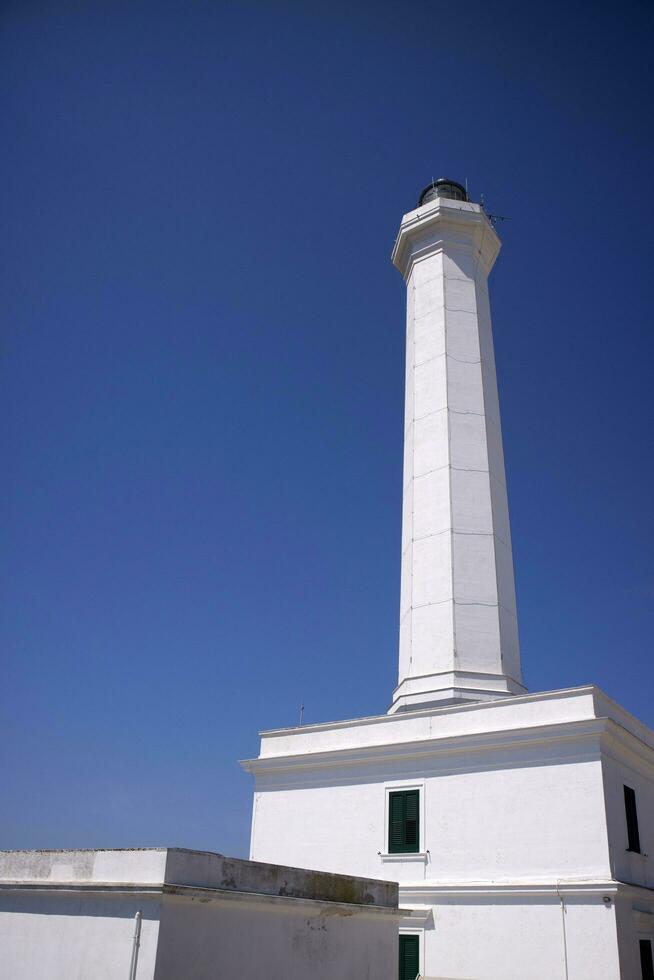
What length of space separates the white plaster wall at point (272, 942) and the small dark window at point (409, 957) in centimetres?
293

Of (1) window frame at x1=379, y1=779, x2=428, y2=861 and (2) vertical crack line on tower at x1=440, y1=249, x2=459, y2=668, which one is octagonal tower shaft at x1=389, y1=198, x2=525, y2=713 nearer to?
(2) vertical crack line on tower at x1=440, y1=249, x2=459, y2=668

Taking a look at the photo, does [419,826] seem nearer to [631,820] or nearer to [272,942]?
[631,820]

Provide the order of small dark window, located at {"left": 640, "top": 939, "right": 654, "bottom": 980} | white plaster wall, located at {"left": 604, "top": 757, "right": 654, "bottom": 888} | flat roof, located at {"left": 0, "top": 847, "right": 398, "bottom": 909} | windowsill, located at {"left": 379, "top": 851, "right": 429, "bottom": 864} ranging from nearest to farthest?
1. flat roof, located at {"left": 0, "top": 847, "right": 398, "bottom": 909}
2. small dark window, located at {"left": 640, "top": 939, "right": 654, "bottom": 980}
3. white plaster wall, located at {"left": 604, "top": 757, "right": 654, "bottom": 888}
4. windowsill, located at {"left": 379, "top": 851, "right": 429, "bottom": 864}

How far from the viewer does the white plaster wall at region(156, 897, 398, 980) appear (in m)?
10.6

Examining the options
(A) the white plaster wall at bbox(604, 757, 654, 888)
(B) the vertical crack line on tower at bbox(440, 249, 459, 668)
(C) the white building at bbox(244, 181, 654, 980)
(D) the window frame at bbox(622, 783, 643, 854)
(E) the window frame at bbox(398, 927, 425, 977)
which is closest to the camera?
(C) the white building at bbox(244, 181, 654, 980)

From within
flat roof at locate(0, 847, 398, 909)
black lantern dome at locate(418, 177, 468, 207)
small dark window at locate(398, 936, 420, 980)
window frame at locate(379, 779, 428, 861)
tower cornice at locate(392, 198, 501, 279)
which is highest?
black lantern dome at locate(418, 177, 468, 207)

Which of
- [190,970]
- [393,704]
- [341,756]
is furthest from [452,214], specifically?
[190,970]

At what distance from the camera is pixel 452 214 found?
93.6 ft

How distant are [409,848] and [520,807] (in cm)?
295

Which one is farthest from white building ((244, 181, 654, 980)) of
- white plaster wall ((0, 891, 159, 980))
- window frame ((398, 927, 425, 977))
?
white plaster wall ((0, 891, 159, 980))

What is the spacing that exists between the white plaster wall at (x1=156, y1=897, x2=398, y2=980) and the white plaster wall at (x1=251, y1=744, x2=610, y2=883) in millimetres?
3294

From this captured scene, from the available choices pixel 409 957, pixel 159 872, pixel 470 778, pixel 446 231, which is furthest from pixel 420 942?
pixel 446 231

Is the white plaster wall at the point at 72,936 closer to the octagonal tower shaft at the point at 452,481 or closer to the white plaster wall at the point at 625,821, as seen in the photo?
the white plaster wall at the point at 625,821

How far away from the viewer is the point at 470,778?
18.1 metres
